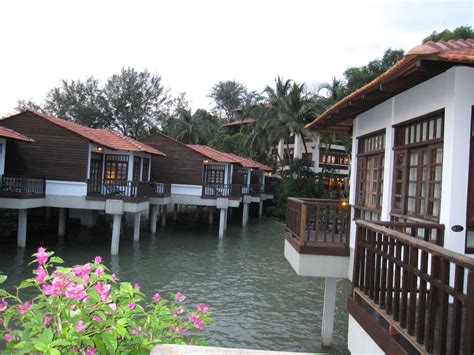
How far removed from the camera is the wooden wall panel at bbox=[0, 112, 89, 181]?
19.5 meters

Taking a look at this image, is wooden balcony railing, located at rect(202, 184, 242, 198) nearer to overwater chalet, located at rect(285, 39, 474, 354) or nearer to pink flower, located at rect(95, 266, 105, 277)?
overwater chalet, located at rect(285, 39, 474, 354)

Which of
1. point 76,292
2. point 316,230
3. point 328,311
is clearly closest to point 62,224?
point 328,311

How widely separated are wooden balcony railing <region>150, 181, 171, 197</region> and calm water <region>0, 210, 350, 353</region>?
2.59 m

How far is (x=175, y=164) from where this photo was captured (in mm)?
28391

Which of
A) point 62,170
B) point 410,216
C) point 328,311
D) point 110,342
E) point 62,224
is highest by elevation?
point 62,170

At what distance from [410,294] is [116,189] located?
18.1 metres

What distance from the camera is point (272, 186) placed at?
137 ft

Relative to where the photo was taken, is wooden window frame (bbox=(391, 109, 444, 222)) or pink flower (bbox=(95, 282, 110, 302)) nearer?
pink flower (bbox=(95, 282, 110, 302))

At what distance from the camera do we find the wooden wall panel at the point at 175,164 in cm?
2792

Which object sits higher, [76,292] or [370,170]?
[370,170]

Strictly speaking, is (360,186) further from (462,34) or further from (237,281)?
(462,34)

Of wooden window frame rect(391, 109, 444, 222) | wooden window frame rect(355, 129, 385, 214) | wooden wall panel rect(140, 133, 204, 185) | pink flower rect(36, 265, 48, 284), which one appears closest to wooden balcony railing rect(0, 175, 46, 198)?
wooden wall panel rect(140, 133, 204, 185)

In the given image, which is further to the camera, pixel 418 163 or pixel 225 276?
pixel 225 276

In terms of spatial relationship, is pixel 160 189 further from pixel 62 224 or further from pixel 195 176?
pixel 62 224
